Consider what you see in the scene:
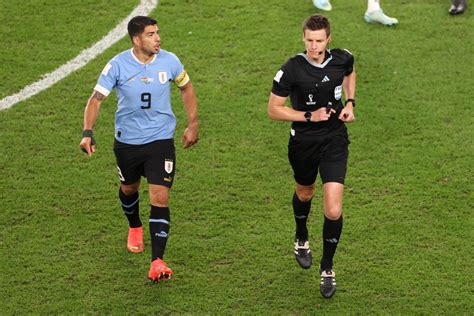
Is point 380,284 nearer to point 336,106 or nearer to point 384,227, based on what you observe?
point 384,227

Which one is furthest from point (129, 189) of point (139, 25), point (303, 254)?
point (303, 254)

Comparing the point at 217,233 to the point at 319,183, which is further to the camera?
the point at 319,183

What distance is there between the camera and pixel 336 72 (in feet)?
30.8

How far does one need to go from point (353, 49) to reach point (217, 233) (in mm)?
4159

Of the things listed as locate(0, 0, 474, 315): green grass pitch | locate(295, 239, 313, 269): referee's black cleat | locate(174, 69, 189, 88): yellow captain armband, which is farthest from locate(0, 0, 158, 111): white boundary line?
locate(295, 239, 313, 269): referee's black cleat

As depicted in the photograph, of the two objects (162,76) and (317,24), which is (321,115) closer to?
(317,24)

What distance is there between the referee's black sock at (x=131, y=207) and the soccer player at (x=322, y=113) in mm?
1610

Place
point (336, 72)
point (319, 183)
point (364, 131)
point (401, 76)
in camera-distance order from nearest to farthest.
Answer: point (336, 72) → point (319, 183) → point (364, 131) → point (401, 76)

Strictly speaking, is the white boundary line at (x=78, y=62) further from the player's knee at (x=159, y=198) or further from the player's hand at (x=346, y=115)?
the player's hand at (x=346, y=115)

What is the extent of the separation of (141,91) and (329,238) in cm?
214

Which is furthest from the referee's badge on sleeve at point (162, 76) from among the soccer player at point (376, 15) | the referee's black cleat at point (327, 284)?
the soccer player at point (376, 15)

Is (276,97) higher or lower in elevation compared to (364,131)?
higher

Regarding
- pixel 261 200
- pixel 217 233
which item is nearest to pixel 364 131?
pixel 261 200

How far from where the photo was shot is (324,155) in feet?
31.2
